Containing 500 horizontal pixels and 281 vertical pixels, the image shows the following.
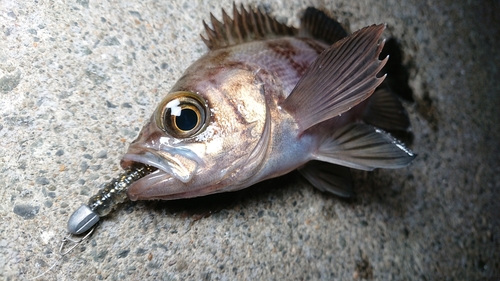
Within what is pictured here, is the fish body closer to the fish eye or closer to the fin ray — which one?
the fish eye

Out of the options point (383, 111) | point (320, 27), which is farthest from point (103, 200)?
point (383, 111)

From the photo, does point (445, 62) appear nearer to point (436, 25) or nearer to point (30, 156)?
point (436, 25)

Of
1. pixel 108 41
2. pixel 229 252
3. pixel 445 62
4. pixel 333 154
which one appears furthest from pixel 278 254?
pixel 445 62

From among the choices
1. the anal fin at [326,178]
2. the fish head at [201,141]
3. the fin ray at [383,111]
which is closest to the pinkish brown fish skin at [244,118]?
the fish head at [201,141]

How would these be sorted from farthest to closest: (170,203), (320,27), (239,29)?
(320,27)
(239,29)
(170,203)

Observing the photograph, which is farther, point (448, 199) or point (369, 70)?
point (448, 199)

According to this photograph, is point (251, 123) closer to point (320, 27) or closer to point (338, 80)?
point (338, 80)

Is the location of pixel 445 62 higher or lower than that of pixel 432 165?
higher

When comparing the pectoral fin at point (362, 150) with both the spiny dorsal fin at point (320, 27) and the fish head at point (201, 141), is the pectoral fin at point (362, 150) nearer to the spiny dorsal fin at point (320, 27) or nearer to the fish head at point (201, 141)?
the fish head at point (201, 141)
